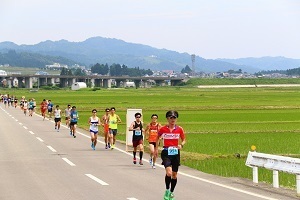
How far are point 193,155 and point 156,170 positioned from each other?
456cm

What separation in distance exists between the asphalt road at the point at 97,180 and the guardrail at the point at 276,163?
0.37m

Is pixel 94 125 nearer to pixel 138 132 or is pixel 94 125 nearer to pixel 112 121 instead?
pixel 112 121

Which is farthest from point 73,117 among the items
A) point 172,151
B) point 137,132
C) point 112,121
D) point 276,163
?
point 172,151

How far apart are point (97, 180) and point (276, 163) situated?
440cm

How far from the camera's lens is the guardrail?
15102mm

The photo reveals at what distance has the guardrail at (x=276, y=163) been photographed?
595 inches

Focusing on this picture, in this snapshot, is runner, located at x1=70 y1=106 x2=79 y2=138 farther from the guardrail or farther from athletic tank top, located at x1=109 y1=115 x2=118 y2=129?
the guardrail

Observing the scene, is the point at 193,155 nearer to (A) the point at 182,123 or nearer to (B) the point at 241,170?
(B) the point at 241,170

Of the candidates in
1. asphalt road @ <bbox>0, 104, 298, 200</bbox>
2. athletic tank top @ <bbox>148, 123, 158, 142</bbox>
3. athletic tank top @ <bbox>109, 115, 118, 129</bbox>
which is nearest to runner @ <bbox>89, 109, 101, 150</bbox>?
asphalt road @ <bbox>0, 104, 298, 200</bbox>

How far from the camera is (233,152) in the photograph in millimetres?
26156

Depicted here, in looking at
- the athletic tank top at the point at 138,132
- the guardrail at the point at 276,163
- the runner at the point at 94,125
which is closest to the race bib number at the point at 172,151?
the guardrail at the point at 276,163

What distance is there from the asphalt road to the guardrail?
0.37m

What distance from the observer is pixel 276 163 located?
16109 millimetres

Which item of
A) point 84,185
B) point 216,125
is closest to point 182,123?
point 216,125
